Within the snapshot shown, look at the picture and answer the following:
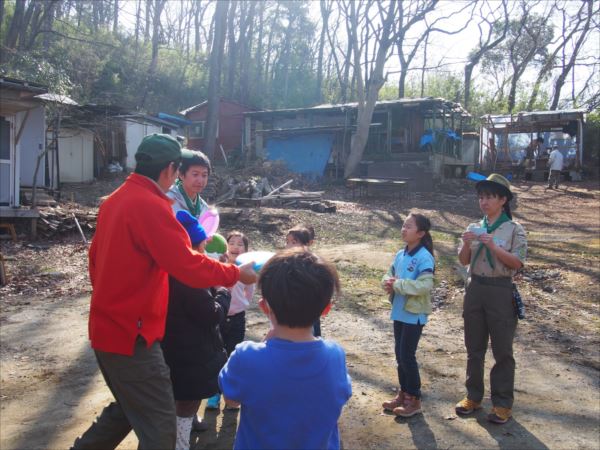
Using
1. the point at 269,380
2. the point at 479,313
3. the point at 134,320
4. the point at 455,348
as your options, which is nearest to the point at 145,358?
the point at 134,320

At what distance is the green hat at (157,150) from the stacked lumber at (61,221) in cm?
1001

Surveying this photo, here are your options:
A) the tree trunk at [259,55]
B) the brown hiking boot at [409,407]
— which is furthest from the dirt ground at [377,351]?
the tree trunk at [259,55]

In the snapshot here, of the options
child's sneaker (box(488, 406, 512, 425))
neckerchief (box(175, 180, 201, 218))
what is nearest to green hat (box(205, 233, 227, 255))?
neckerchief (box(175, 180, 201, 218))

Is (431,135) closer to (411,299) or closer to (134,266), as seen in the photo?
(411,299)

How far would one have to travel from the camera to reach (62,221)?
11820 millimetres

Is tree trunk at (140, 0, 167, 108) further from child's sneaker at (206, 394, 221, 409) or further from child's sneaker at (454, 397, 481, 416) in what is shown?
child's sneaker at (454, 397, 481, 416)

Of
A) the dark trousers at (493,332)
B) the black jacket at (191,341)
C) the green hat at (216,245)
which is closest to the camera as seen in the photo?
the black jacket at (191,341)

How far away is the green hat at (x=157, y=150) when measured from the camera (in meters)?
2.59

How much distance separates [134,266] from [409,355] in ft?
7.44

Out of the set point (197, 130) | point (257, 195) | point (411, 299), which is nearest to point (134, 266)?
point (411, 299)

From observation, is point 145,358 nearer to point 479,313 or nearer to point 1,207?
point 479,313

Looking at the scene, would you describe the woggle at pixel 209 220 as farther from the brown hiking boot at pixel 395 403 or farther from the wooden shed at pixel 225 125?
the wooden shed at pixel 225 125

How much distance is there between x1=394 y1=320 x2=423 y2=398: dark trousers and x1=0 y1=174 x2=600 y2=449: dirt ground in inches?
9.5

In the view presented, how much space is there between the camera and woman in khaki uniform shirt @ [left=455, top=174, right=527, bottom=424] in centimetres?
382
